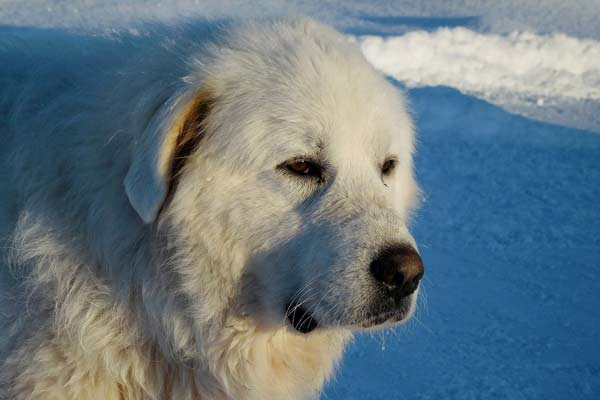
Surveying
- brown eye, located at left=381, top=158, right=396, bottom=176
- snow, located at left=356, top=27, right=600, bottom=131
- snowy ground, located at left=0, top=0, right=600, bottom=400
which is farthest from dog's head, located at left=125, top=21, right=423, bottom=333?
snow, located at left=356, top=27, right=600, bottom=131

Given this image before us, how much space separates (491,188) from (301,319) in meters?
4.00

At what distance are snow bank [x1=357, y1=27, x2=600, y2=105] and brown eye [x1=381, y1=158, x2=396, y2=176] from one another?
18.4 ft

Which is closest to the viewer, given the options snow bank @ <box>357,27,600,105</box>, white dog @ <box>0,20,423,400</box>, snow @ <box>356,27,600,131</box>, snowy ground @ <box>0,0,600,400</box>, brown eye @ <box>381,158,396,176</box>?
white dog @ <box>0,20,423,400</box>

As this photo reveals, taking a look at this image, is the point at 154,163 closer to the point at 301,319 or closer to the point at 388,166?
the point at 301,319

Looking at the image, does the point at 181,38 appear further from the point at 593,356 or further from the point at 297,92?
the point at 593,356

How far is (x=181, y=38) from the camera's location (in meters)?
2.62

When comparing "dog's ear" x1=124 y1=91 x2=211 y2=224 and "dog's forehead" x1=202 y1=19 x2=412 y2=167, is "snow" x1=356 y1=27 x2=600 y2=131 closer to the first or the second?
"dog's forehead" x1=202 y1=19 x2=412 y2=167

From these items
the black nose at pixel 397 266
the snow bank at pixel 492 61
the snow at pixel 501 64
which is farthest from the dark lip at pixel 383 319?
the snow bank at pixel 492 61

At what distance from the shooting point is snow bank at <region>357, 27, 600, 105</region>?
329 inches

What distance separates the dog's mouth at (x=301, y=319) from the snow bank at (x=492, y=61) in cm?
604

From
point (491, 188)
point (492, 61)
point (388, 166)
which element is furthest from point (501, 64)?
point (388, 166)

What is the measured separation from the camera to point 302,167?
2.41 metres

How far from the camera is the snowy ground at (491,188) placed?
3.97m

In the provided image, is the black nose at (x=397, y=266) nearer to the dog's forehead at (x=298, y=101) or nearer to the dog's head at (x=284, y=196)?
the dog's head at (x=284, y=196)
